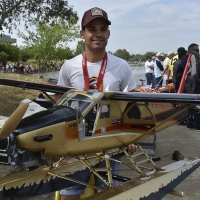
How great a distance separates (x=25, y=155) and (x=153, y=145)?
4.11 meters

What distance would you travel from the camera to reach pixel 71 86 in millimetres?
3996

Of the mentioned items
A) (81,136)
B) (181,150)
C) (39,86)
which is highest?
(39,86)

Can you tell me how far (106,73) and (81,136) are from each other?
2.43 ft

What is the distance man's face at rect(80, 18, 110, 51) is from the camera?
369 centimetres

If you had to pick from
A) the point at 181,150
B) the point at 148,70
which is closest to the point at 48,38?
the point at 148,70

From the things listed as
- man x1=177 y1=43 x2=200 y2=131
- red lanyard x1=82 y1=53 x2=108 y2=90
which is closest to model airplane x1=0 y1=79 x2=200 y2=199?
red lanyard x1=82 y1=53 x2=108 y2=90

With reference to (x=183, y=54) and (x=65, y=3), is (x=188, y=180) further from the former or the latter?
(x=65, y=3)

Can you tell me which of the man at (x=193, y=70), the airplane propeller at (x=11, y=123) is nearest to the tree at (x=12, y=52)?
the man at (x=193, y=70)

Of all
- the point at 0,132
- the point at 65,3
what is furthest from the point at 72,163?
the point at 65,3

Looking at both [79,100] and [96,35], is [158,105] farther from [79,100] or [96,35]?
[96,35]

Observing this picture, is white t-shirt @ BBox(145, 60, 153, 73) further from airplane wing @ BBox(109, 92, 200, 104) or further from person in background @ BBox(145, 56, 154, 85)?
airplane wing @ BBox(109, 92, 200, 104)

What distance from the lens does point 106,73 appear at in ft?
12.2

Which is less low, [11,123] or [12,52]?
[12,52]

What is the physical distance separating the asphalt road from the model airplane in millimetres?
648
